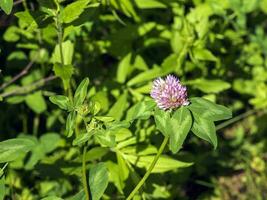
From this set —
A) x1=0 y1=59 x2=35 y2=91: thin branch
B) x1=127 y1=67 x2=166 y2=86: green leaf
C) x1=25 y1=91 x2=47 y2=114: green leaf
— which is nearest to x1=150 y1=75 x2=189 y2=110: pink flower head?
x1=127 y1=67 x2=166 y2=86: green leaf

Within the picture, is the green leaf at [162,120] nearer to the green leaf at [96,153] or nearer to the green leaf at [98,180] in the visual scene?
the green leaf at [98,180]

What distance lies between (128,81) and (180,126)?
101 centimetres

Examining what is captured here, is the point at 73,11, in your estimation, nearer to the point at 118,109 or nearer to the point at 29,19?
the point at 29,19

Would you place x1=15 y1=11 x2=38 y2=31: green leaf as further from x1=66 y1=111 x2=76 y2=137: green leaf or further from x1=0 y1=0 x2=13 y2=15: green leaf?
x1=66 y1=111 x2=76 y2=137: green leaf

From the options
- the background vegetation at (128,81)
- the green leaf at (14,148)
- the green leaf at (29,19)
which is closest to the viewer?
the green leaf at (14,148)

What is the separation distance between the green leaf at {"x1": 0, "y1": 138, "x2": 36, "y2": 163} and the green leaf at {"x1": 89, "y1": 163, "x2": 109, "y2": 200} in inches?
7.8

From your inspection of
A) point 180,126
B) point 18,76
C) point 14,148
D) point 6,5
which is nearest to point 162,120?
point 180,126

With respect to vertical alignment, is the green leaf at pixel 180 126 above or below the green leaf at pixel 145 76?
above

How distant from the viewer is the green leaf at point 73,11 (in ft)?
5.92

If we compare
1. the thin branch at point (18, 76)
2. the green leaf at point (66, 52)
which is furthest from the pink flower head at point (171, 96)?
the thin branch at point (18, 76)

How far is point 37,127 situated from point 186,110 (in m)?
1.40

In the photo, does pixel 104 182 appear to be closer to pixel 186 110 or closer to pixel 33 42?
pixel 186 110

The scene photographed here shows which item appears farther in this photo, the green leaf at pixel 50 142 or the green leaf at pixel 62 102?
the green leaf at pixel 50 142

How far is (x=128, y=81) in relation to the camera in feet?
8.29
